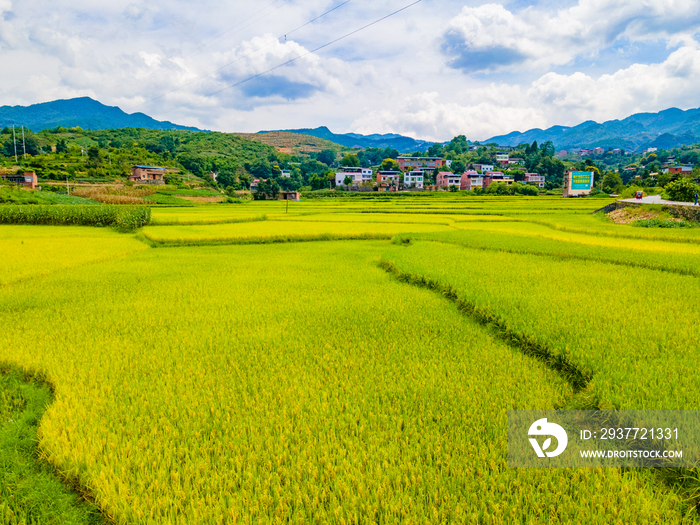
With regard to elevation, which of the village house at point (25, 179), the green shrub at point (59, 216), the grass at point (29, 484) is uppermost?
the village house at point (25, 179)

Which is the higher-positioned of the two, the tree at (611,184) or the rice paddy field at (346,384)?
the tree at (611,184)

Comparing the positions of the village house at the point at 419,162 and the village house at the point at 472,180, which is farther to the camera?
the village house at the point at 419,162

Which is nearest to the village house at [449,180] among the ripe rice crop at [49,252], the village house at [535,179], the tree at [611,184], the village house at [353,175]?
the village house at [535,179]

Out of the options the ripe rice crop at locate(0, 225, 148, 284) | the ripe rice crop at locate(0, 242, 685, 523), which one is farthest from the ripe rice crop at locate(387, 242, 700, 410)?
the ripe rice crop at locate(0, 225, 148, 284)

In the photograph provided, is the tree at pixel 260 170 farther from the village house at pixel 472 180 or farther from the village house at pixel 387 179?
the village house at pixel 472 180

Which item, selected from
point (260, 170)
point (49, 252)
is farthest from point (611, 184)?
point (49, 252)

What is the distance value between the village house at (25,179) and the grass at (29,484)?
4979cm

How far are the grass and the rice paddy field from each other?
A: 2.1 inches

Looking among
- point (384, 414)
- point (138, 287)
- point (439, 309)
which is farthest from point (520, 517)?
point (138, 287)

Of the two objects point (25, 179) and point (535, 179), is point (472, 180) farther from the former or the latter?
point (25, 179)

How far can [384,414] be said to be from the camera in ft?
10.9

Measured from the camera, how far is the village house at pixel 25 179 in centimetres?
4116

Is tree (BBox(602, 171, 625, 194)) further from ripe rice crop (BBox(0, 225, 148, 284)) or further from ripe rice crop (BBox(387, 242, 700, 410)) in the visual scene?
ripe rice crop (BBox(0, 225, 148, 284))

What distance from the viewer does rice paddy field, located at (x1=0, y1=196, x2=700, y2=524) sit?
95.7 inches
